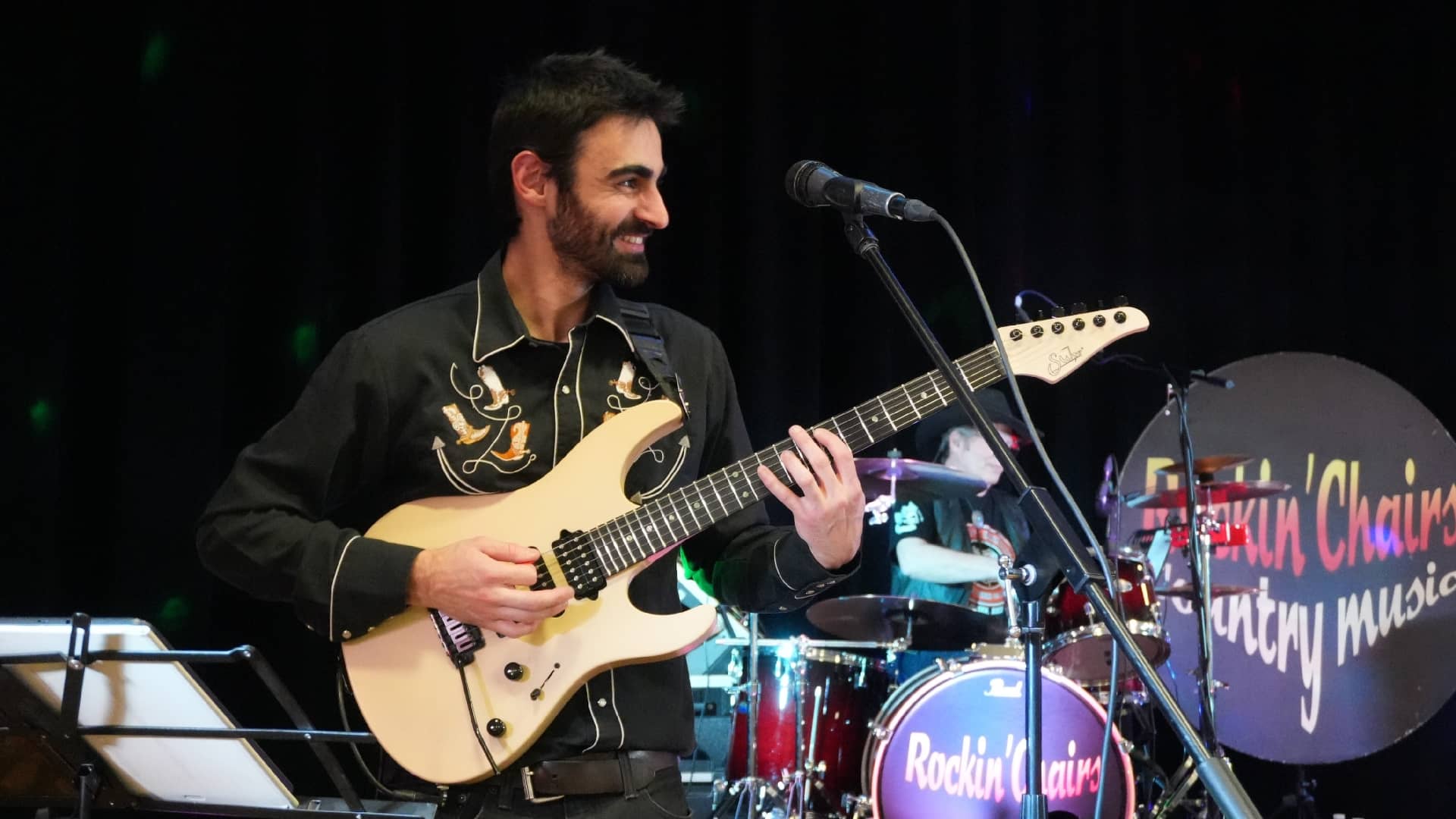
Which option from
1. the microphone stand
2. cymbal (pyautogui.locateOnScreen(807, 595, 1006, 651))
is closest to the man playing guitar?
the microphone stand

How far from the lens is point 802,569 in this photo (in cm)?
238

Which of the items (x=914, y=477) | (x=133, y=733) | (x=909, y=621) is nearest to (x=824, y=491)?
(x=133, y=733)

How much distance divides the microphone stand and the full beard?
570 mm

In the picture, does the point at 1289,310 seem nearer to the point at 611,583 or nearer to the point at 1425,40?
the point at 1425,40

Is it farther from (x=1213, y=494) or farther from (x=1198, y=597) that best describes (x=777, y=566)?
(x=1213, y=494)

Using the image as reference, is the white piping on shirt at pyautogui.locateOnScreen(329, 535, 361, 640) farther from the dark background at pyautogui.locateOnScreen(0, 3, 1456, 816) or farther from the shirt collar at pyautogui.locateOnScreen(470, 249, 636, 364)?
the dark background at pyautogui.locateOnScreen(0, 3, 1456, 816)

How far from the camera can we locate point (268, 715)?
4426mm

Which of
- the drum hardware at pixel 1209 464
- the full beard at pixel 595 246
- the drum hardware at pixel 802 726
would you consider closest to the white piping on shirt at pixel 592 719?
the full beard at pixel 595 246

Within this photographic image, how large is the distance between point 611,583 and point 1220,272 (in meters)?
4.40

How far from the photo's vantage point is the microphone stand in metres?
1.57

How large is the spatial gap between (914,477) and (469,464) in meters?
2.47

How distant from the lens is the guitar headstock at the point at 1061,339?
7.50 ft

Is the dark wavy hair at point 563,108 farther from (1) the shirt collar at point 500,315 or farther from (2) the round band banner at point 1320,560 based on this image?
(2) the round band banner at point 1320,560

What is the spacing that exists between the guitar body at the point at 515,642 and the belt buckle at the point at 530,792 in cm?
4
